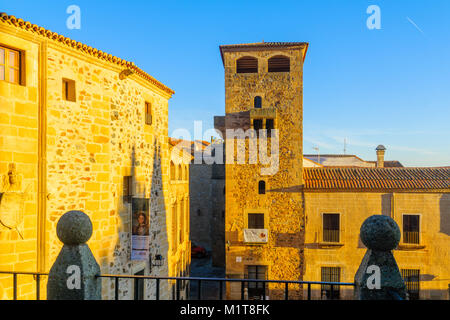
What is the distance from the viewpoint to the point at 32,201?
24.6ft

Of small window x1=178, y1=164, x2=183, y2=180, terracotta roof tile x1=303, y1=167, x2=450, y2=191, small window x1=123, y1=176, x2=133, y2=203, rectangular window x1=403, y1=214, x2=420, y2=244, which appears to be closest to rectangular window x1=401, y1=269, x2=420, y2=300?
rectangular window x1=403, y1=214, x2=420, y2=244

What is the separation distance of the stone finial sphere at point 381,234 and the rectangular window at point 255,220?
547 inches

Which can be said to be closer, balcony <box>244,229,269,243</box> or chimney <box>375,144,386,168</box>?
balcony <box>244,229,269,243</box>

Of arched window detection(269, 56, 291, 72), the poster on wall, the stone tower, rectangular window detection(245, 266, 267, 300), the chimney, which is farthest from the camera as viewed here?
the chimney

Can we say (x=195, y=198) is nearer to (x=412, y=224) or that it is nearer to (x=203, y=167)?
(x=203, y=167)

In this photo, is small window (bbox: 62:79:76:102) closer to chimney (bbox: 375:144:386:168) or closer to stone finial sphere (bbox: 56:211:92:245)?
stone finial sphere (bbox: 56:211:92:245)

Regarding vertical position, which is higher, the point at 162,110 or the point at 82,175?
the point at 162,110

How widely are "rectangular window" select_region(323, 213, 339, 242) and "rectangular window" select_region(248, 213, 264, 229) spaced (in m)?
3.36

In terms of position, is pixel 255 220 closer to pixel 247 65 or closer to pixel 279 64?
pixel 247 65

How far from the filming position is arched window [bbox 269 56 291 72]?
1734cm

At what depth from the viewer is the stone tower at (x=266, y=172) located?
16562mm

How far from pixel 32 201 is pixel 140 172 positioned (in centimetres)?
400

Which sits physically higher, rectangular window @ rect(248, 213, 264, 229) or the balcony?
rectangular window @ rect(248, 213, 264, 229)
